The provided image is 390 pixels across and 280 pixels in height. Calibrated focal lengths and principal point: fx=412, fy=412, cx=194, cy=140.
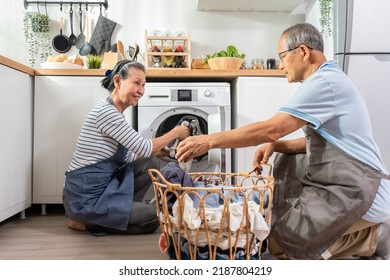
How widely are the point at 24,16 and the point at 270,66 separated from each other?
6.25ft

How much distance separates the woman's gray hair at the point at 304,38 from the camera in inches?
55.3

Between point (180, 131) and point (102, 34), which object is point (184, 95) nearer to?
point (180, 131)

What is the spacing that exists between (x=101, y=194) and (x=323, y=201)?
1107mm

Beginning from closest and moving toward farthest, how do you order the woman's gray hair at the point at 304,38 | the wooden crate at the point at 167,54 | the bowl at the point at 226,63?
Answer: the woman's gray hair at the point at 304,38, the bowl at the point at 226,63, the wooden crate at the point at 167,54

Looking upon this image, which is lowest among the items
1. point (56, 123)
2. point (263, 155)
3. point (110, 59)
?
point (263, 155)

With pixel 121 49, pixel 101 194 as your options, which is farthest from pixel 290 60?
pixel 121 49

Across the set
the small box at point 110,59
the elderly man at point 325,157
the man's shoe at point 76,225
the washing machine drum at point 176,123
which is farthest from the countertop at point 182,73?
the elderly man at point 325,157

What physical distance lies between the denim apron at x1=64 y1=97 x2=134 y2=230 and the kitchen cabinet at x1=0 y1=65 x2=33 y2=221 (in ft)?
1.05

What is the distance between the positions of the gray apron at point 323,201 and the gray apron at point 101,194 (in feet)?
2.61

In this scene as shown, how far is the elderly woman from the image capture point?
1.97m

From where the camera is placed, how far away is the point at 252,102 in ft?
8.46

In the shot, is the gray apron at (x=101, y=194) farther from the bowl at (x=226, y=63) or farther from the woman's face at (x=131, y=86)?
the bowl at (x=226, y=63)

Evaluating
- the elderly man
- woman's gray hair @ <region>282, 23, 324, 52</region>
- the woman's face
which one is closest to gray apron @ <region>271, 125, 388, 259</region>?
the elderly man

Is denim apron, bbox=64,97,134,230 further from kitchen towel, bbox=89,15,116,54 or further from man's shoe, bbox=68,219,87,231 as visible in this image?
kitchen towel, bbox=89,15,116,54
